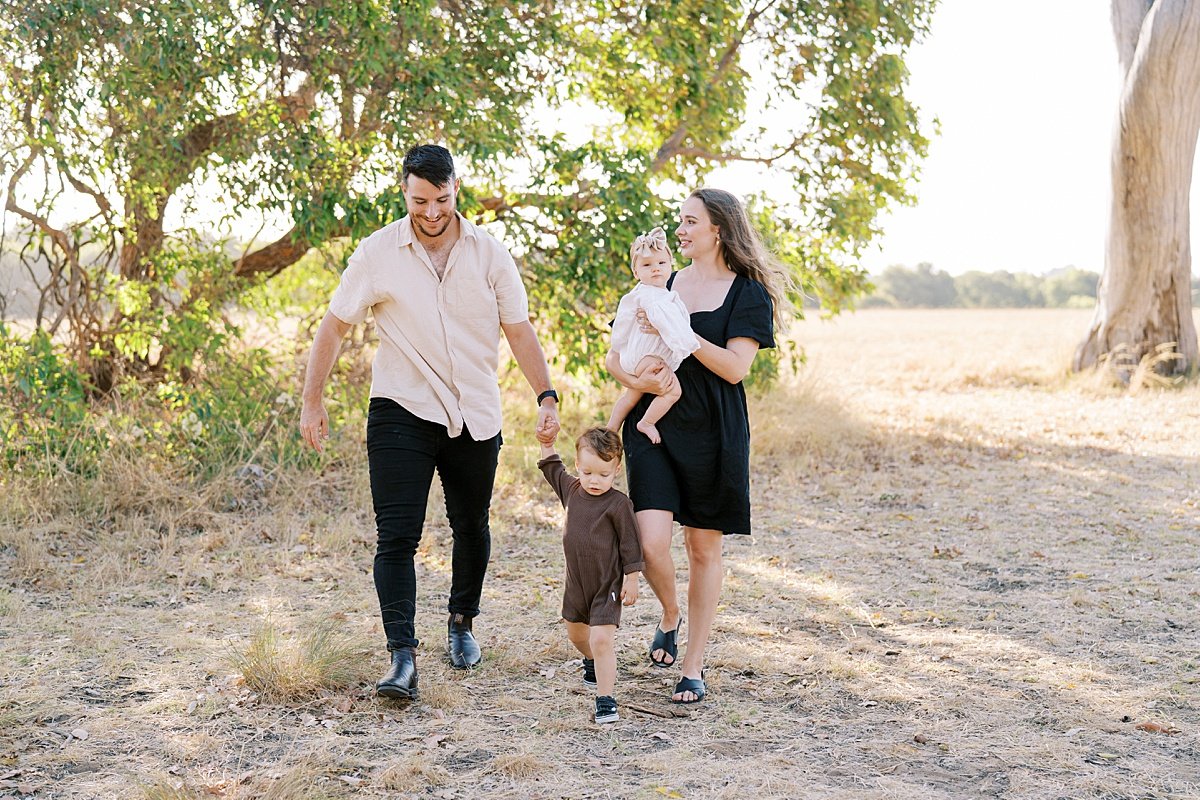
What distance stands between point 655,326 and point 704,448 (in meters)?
0.50

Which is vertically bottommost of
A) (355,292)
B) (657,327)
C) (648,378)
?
(648,378)

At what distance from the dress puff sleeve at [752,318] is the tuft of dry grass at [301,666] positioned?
1.86 m

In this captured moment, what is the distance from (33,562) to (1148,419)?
997cm

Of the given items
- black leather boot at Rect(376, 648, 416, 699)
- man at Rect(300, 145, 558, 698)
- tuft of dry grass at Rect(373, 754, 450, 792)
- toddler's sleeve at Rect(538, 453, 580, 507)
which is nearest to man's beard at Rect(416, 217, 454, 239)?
man at Rect(300, 145, 558, 698)

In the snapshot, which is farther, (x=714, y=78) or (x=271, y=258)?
(x=714, y=78)

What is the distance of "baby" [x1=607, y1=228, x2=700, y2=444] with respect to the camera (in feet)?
13.5

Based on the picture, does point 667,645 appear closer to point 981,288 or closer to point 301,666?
point 301,666

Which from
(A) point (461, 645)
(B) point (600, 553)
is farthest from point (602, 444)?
(A) point (461, 645)

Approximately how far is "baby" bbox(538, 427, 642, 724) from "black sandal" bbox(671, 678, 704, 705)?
0.28 m

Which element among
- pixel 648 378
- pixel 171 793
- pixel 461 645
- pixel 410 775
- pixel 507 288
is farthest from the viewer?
pixel 461 645

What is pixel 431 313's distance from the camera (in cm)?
427

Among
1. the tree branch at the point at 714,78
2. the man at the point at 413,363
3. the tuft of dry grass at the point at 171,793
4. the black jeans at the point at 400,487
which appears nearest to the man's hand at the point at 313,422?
the man at the point at 413,363

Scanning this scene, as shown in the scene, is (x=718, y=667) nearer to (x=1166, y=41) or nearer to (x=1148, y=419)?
(x=1148, y=419)

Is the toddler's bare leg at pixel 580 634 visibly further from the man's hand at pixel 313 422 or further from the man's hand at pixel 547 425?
the man's hand at pixel 313 422
